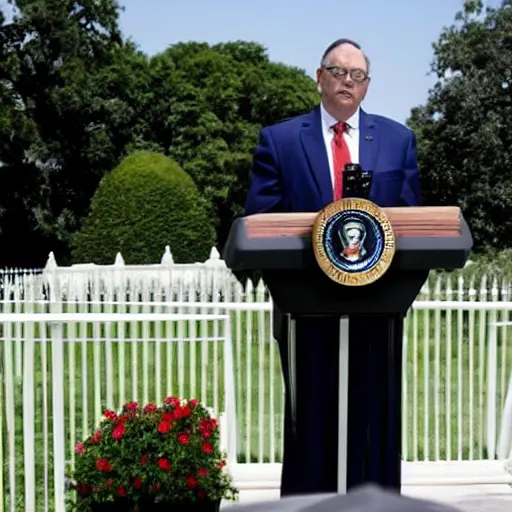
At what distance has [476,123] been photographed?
25.1 metres

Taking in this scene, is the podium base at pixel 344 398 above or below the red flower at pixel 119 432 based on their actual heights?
above

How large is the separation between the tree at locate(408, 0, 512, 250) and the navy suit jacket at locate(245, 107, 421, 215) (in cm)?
2134

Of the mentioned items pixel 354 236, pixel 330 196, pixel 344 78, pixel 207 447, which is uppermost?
pixel 344 78

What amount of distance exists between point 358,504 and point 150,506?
3064 mm

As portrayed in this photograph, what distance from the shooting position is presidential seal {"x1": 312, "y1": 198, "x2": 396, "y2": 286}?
2762 millimetres

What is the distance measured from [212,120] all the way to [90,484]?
28935 mm

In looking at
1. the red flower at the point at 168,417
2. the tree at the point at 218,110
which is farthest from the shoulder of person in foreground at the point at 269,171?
the tree at the point at 218,110

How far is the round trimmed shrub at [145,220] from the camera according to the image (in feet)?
73.3

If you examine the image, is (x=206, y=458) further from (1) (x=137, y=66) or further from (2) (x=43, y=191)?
(1) (x=137, y=66)

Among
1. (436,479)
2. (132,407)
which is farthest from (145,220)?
(132,407)

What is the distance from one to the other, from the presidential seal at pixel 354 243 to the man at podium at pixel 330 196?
0.30m

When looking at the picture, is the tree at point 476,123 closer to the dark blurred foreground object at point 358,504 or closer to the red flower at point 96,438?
the red flower at point 96,438

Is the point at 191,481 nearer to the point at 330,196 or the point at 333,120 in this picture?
the point at 330,196

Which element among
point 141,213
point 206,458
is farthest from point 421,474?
point 141,213
